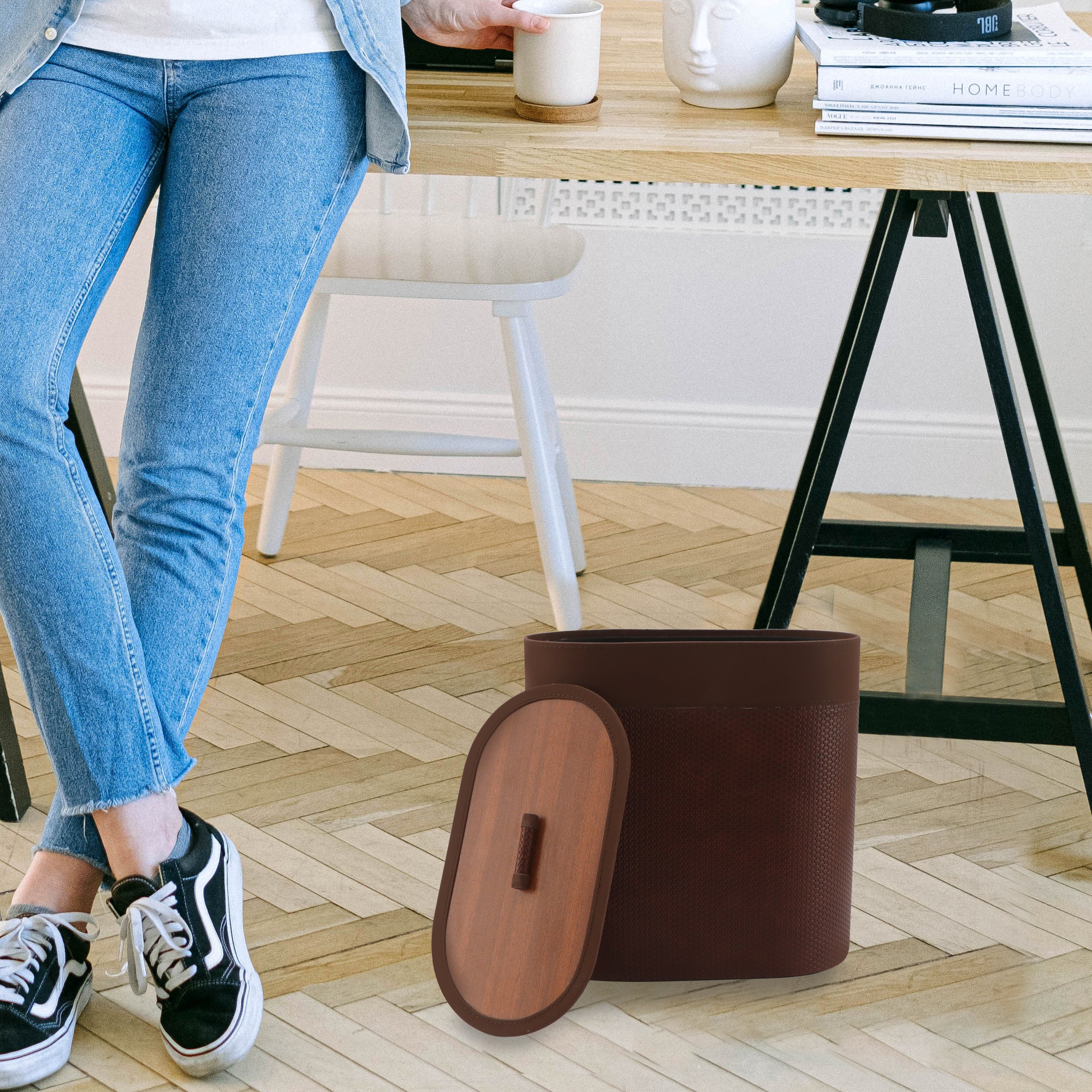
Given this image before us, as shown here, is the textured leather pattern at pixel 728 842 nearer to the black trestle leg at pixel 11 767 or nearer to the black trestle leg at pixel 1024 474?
the black trestle leg at pixel 1024 474

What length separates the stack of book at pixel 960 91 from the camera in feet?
4.02

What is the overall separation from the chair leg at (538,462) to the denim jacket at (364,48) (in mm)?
507

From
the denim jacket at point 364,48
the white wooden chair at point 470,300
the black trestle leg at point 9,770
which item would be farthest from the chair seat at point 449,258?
the black trestle leg at point 9,770

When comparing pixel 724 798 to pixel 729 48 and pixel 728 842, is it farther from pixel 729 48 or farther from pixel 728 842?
pixel 729 48

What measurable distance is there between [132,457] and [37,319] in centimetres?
13

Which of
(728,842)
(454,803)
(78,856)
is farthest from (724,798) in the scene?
(78,856)

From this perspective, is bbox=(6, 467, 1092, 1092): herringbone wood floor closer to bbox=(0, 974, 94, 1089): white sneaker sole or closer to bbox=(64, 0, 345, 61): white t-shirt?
bbox=(0, 974, 94, 1089): white sneaker sole

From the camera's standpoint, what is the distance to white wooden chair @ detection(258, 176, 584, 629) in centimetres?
171

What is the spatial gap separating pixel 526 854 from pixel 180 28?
27.1 inches

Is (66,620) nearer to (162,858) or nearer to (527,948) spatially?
(162,858)

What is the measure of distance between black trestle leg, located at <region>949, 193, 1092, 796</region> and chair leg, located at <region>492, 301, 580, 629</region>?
1.83 ft

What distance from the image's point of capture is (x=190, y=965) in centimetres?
111

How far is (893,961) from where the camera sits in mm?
1233

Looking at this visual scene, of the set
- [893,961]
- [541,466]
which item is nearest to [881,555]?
[541,466]
